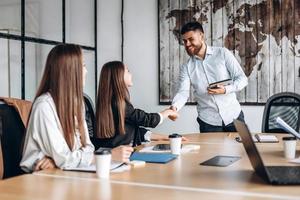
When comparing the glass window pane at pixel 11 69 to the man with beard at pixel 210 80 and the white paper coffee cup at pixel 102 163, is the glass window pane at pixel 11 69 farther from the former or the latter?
the white paper coffee cup at pixel 102 163

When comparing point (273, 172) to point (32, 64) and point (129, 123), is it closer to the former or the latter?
point (129, 123)

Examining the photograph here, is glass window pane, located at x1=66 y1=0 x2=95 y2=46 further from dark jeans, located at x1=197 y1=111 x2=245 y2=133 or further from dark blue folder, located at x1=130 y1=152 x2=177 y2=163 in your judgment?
dark blue folder, located at x1=130 y1=152 x2=177 y2=163

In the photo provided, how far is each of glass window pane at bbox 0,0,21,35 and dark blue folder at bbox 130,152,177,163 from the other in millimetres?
2398

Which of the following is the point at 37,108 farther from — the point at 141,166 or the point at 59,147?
the point at 141,166

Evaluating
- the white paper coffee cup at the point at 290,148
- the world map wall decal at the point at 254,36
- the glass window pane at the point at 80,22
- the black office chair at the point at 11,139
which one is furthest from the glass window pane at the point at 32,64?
the white paper coffee cup at the point at 290,148

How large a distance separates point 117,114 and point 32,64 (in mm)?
1911

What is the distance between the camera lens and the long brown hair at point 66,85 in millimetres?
1664

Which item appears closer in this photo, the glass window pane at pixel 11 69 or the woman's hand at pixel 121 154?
the woman's hand at pixel 121 154

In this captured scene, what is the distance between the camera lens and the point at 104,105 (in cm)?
254

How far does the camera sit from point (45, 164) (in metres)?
1.61

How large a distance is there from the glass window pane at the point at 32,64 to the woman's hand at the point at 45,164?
2.53 metres

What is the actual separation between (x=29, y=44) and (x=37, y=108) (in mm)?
2558

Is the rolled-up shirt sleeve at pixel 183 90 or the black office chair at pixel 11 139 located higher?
the rolled-up shirt sleeve at pixel 183 90

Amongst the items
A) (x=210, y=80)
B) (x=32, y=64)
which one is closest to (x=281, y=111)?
(x=210, y=80)
